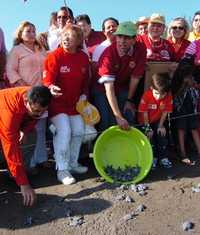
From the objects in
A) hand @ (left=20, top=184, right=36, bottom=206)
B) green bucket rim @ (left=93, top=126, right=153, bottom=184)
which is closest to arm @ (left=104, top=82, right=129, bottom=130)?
green bucket rim @ (left=93, top=126, right=153, bottom=184)

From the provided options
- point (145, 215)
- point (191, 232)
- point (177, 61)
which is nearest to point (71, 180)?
point (145, 215)

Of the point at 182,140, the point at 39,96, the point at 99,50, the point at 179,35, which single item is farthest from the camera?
the point at 179,35

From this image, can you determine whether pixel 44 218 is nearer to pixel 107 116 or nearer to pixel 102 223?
pixel 102 223

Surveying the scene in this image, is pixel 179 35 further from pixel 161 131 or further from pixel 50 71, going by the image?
pixel 50 71

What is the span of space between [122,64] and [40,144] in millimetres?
1481

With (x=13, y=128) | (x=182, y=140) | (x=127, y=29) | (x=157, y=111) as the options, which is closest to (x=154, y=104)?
(x=157, y=111)

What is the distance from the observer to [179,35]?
7.37 m

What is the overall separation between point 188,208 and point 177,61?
2612 mm

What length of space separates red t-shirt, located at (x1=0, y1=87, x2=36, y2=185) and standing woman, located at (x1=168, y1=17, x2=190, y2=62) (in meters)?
2.79

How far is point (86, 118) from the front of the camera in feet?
21.1

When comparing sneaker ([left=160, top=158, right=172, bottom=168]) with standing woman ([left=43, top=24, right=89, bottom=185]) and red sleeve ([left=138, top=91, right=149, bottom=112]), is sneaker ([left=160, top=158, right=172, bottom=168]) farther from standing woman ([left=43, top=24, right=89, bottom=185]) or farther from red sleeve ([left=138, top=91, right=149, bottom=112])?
standing woman ([left=43, top=24, right=89, bottom=185])

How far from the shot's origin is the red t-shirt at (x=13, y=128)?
536 centimetres

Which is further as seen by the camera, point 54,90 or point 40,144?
point 40,144

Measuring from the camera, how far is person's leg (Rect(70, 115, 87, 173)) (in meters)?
6.34
